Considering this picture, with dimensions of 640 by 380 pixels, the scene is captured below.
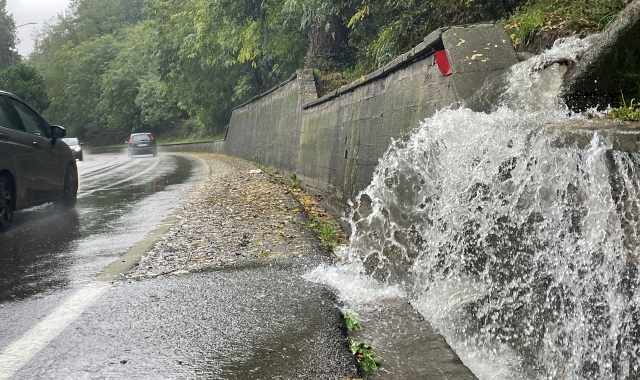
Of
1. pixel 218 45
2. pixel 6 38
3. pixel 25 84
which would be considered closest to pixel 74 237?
pixel 218 45

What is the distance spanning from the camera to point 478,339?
4176mm

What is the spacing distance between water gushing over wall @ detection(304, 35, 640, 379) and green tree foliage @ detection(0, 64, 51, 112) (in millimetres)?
60040

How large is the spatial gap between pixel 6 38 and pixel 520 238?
318 feet

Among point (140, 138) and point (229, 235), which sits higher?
point (140, 138)

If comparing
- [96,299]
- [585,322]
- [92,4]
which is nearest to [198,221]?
[96,299]

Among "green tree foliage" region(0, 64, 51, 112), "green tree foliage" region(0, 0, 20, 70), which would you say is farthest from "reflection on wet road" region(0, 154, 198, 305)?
"green tree foliage" region(0, 0, 20, 70)

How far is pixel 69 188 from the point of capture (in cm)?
1043

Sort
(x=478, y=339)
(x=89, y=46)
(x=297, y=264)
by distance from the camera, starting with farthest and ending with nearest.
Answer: (x=89, y=46) → (x=297, y=264) → (x=478, y=339)

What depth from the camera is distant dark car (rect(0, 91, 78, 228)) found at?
27.4 ft

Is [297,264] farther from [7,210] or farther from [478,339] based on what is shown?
[7,210]

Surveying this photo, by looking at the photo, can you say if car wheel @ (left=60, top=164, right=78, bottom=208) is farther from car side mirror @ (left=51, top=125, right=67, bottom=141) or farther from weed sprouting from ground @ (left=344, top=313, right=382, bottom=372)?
weed sprouting from ground @ (left=344, top=313, right=382, bottom=372)

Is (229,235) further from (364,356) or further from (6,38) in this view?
(6,38)

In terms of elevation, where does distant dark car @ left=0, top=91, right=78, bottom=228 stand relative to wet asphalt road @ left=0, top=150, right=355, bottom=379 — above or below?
above

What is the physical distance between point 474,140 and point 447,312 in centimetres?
127
